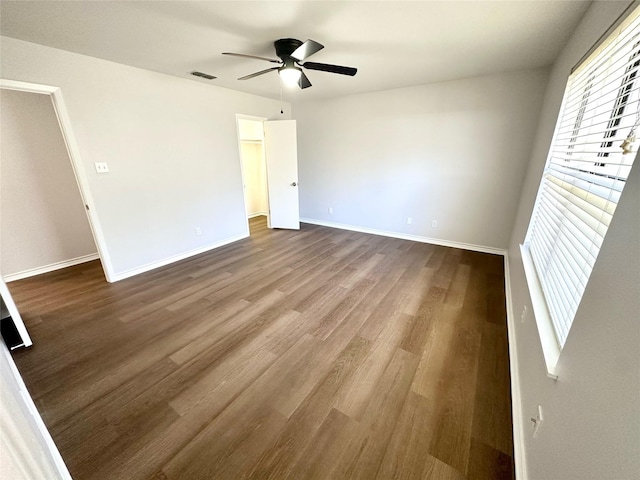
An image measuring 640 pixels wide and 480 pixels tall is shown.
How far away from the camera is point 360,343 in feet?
6.63

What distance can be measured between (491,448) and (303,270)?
94.8 inches

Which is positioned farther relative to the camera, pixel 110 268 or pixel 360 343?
pixel 110 268

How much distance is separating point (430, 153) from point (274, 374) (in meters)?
3.76

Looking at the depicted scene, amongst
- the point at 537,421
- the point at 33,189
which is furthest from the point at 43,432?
the point at 33,189

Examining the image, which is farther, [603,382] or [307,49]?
[307,49]

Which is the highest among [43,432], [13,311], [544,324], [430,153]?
[430,153]

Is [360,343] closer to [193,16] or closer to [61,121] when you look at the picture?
[193,16]

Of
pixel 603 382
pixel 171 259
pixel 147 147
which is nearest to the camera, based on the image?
pixel 603 382

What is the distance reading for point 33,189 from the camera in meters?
3.21

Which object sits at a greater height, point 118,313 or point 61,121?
point 61,121

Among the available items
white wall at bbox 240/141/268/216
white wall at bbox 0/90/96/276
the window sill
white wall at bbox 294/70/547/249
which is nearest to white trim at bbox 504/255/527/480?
the window sill

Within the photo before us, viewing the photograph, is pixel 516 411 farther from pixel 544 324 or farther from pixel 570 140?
pixel 570 140

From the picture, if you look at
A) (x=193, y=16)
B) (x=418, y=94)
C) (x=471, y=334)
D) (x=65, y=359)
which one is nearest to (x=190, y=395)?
(x=65, y=359)

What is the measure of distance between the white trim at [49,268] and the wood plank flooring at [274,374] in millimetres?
189
